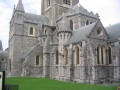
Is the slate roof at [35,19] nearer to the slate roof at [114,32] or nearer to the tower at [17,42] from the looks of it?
the tower at [17,42]

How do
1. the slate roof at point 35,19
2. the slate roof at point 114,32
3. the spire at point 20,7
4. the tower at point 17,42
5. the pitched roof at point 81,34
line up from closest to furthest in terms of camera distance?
the pitched roof at point 81,34 → the slate roof at point 114,32 → the tower at point 17,42 → the spire at point 20,7 → the slate roof at point 35,19

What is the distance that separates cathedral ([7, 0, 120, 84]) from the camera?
83.9 ft

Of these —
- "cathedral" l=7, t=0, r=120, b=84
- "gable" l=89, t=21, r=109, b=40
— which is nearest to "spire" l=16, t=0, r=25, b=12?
"cathedral" l=7, t=0, r=120, b=84

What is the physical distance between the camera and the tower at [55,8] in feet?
141

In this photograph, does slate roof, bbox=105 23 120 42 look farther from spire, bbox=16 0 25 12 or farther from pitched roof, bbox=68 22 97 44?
spire, bbox=16 0 25 12

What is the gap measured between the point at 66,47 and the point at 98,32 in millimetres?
6130

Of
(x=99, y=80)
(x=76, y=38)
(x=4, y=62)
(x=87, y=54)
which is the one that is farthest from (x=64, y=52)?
(x=4, y=62)

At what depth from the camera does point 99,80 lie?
2509 centimetres

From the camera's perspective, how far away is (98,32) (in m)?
27.8

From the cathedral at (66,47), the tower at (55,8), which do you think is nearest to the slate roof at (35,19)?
the cathedral at (66,47)

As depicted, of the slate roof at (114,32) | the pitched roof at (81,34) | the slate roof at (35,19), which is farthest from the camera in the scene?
the slate roof at (35,19)

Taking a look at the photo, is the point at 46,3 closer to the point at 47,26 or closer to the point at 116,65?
the point at 47,26

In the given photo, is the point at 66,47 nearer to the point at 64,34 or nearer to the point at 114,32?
the point at 64,34

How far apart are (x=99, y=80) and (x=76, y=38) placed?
26.0 ft
